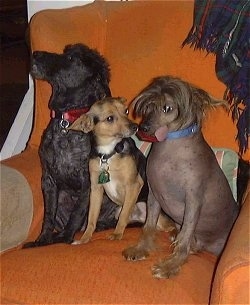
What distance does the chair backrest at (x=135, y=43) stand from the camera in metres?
2.05

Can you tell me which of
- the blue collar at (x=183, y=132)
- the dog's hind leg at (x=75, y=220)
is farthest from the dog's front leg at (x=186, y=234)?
the dog's hind leg at (x=75, y=220)

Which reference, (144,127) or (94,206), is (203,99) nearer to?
(144,127)

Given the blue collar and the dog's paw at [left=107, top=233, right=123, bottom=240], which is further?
the dog's paw at [left=107, top=233, right=123, bottom=240]

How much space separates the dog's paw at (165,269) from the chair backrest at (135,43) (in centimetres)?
60

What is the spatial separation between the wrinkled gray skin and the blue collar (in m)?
0.01

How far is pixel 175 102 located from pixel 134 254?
48 centimetres

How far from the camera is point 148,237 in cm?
180

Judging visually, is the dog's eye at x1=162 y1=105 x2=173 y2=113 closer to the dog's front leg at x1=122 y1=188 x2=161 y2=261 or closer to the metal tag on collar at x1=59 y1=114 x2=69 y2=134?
the dog's front leg at x1=122 y1=188 x2=161 y2=261

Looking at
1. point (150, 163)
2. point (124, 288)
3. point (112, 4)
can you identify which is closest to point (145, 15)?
point (112, 4)

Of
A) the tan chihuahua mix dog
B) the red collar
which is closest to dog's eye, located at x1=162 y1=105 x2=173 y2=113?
the tan chihuahua mix dog

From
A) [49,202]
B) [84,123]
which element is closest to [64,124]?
[84,123]

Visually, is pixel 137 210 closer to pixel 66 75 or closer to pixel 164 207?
pixel 164 207

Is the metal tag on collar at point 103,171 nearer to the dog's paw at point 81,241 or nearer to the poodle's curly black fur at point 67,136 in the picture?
the poodle's curly black fur at point 67,136

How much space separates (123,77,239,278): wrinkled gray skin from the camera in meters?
1.62
